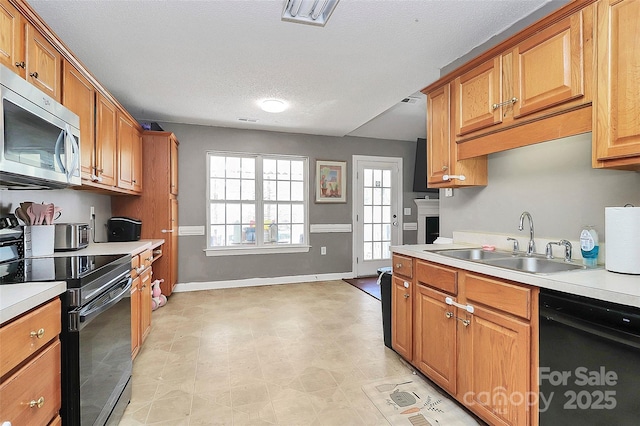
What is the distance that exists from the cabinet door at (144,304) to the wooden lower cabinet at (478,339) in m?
2.14

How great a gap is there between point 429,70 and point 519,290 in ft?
7.14

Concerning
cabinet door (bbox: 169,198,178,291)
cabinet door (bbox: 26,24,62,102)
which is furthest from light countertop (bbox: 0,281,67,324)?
cabinet door (bbox: 169,198,178,291)

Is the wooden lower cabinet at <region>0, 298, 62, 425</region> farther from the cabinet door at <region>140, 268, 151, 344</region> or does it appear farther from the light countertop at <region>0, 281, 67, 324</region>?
the cabinet door at <region>140, 268, 151, 344</region>

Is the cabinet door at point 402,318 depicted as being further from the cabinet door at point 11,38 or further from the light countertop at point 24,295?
the cabinet door at point 11,38

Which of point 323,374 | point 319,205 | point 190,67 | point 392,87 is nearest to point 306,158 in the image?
point 319,205

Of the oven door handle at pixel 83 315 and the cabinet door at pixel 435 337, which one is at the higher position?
the oven door handle at pixel 83 315

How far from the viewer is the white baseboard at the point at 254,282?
4.74 metres

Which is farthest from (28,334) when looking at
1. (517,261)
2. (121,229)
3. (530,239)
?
(121,229)

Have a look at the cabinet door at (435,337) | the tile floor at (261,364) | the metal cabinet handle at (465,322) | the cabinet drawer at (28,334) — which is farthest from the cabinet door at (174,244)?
the metal cabinet handle at (465,322)

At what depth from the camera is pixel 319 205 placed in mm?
5430

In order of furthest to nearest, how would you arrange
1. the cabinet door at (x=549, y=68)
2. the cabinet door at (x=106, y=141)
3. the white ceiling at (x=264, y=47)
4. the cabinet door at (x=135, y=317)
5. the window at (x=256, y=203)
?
the window at (x=256, y=203) < the cabinet door at (x=106, y=141) < the cabinet door at (x=135, y=317) < the white ceiling at (x=264, y=47) < the cabinet door at (x=549, y=68)

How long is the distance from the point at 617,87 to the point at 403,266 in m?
1.56

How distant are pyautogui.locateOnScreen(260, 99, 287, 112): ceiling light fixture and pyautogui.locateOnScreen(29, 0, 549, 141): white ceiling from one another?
0.33ft

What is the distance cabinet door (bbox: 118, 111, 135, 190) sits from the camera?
3174 mm
